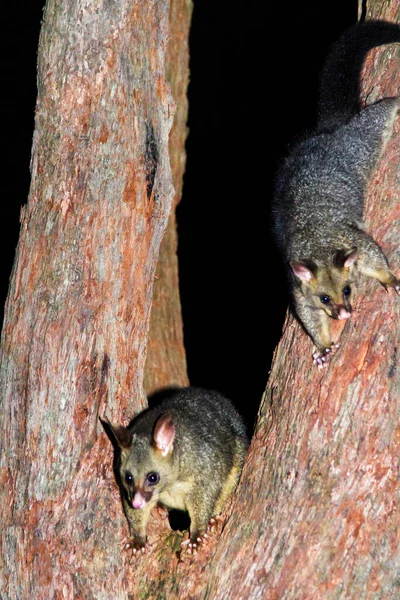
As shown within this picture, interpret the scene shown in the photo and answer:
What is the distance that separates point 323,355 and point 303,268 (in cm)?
65

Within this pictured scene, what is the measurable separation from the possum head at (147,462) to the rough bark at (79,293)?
0.10 m

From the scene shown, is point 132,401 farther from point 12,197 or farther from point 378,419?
point 12,197

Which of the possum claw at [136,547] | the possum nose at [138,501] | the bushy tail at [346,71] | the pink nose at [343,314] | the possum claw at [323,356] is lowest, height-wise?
the possum claw at [136,547]

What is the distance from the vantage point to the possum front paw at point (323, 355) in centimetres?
434

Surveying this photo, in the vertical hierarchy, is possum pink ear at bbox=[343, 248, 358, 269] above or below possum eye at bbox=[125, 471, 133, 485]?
above

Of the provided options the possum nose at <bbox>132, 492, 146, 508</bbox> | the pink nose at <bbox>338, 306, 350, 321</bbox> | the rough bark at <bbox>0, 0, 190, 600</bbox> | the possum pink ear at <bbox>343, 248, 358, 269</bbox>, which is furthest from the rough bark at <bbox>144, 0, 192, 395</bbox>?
the pink nose at <bbox>338, 306, 350, 321</bbox>

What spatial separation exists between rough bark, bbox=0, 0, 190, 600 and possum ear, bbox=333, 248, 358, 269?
3.32ft

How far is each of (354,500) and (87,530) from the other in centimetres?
A: 138

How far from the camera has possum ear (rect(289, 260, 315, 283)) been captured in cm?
480

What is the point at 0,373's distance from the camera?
4531mm

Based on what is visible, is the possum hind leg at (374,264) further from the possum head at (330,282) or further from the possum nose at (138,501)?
the possum nose at (138,501)

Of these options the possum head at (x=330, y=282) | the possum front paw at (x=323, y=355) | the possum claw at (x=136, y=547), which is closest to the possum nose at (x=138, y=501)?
the possum claw at (x=136, y=547)

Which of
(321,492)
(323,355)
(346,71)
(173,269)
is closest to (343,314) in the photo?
(323,355)

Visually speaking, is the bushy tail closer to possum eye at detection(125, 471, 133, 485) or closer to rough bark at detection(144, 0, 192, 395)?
rough bark at detection(144, 0, 192, 395)
